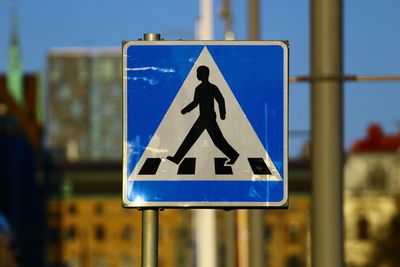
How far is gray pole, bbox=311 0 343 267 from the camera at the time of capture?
6488mm

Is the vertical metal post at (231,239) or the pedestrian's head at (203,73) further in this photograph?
the vertical metal post at (231,239)

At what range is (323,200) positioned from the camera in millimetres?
6500

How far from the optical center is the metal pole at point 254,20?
1850 centimetres

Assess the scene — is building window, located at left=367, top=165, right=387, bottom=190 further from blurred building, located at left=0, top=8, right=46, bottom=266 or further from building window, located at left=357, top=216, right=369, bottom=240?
blurred building, located at left=0, top=8, right=46, bottom=266

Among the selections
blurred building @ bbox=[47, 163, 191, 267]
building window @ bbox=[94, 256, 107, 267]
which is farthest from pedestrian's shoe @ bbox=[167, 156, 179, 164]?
building window @ bbox=[94, 256, 107, 267]

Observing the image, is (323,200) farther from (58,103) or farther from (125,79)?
(58,103)

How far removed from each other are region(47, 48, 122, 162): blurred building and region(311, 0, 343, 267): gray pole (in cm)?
18046

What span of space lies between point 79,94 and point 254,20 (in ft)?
570

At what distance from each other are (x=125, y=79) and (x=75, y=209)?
151596 millimetres

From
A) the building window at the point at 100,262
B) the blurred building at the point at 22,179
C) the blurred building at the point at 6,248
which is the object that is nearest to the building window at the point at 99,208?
the building window at the point at 100,262

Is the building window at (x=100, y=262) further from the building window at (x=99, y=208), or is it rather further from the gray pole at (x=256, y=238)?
the gray pole at (x=256, y=238)

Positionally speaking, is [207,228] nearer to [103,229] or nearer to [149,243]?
[149,243]

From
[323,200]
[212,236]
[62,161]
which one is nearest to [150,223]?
[323,200]

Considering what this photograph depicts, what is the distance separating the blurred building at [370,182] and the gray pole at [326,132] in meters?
118
